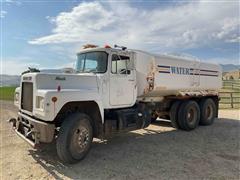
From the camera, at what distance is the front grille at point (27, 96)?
5889mm

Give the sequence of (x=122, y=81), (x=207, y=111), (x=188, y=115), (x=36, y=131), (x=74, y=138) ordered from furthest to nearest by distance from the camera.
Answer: (x=207, y=111) < (x=188, y=115) < (x=122, y=81) < (x=74, y=138) < (x=36, y=131)

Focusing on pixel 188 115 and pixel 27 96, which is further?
pixel 188 115

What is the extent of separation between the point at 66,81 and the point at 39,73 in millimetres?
→ 647

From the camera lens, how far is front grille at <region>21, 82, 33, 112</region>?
5.89 metres

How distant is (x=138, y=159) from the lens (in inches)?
234

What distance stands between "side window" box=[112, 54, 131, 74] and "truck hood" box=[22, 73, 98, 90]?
728mm

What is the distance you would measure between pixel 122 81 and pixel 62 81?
1.89 meters

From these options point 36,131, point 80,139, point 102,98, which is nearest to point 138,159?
point 80,139

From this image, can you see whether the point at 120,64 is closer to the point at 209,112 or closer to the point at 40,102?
the point at 40,102

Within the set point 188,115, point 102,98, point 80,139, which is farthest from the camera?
point 188,115

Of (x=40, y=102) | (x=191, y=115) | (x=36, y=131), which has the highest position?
(x=40, y=102)

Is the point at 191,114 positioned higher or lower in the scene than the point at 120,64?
lower

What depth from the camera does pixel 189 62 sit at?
9.88 m

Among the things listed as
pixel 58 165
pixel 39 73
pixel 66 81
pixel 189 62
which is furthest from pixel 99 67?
pixel 189 62
